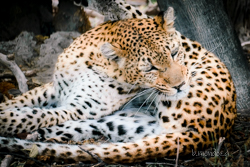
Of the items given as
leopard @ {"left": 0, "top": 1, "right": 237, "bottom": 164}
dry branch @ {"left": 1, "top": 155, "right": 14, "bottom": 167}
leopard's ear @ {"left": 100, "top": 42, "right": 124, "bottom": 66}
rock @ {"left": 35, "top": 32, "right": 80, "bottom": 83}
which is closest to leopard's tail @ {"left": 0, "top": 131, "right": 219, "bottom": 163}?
leopard @ {"left": 0, "top": 1, "right": 237, "bottom": 164}

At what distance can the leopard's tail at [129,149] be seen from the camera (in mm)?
3426

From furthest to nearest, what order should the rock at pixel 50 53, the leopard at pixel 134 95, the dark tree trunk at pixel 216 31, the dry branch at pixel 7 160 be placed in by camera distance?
the rock at pixel 50 53
the dark tree trunk at pixel 216 31
the leopard at pixel 134 95
the dry branch at pixel 7 160

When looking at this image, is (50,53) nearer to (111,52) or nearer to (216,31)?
(111,52)

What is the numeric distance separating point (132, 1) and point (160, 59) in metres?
9.55

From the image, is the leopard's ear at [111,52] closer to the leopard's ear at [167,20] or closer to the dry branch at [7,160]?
the leopard's ear at [167,20]

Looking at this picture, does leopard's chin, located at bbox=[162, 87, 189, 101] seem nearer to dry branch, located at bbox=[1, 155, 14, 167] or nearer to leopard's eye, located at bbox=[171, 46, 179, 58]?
leopard's eye, located at bbox=[171, 46, 179, 58]

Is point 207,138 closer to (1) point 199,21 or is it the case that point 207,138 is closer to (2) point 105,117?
(2) point 105,117

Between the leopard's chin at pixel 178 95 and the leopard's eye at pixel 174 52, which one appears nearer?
the leopard's chin at pixel 178 95

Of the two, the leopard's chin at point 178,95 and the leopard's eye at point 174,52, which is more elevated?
the leopard's eye at point 174,52

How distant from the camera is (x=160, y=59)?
3.88 metres

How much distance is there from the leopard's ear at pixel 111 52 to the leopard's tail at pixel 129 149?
1.13 m

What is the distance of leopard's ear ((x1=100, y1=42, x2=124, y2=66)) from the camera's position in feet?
13.2

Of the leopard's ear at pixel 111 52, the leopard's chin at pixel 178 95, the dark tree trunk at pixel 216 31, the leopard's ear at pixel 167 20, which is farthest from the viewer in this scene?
the dark tree trunk at pixel 216 31

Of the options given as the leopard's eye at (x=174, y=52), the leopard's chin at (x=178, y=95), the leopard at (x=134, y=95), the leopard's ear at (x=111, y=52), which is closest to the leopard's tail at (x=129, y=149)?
the leopard at (x=134, y=95)
